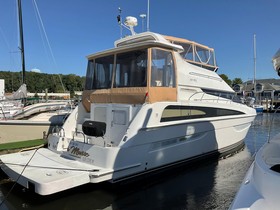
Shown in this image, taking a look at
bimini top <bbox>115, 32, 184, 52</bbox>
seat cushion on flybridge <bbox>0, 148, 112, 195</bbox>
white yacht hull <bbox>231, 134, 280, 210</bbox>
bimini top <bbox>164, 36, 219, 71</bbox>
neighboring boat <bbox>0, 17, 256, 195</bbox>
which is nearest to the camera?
white yacht hull <bbox>231, 134, 280, 210</bbox>

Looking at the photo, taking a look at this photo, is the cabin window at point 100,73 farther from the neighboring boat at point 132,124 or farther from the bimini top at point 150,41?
the bimini top at point 150,41

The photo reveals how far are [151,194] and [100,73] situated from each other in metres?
3.63

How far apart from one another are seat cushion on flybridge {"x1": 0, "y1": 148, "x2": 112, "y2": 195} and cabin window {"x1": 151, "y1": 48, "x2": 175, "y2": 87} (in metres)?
2.56

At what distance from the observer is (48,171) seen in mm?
5230

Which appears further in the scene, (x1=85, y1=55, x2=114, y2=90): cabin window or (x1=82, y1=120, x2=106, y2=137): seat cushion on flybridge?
(x1=85, y1=55, x2=114, y2=90): cabin window

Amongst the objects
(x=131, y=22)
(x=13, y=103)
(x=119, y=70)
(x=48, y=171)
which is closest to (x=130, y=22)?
(x=131, y=22)

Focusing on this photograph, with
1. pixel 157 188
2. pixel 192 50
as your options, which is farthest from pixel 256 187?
pixel 192 50

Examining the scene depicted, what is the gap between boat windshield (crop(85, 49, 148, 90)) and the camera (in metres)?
6.61

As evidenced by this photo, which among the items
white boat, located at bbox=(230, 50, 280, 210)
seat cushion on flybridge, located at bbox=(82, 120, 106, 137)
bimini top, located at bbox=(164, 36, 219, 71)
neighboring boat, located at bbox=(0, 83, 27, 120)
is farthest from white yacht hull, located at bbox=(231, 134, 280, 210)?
neighboring boat, located at bbox=(0, 83, 27, 120)

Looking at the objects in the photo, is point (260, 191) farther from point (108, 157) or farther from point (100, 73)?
point (100, 73)

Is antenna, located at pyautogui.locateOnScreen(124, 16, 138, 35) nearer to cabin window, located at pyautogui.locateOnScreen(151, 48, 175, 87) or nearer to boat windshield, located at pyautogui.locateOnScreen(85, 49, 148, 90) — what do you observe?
boat windshield, located at pyautogui.locateOnScreen(85, 49, 148, 90)

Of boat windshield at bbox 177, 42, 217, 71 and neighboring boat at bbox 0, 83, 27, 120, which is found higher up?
boat windshield at bbox 177, 42, 217, 71

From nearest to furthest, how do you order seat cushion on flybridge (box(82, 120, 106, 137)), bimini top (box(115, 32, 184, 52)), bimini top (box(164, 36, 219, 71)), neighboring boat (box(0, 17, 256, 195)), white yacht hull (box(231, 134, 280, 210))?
white yacht hull (box(231, 134, 280, 210)) → neighboring boat (box(0, 17, 256, 195)) → seat cushion on flybridge (box(82, 120, 106, 137)) → bimini top (box(115, 32, 184, 52)) → bimini top (box(164, 36, 219, 71))

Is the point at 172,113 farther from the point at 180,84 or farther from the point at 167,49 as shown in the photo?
the point at 167,49
